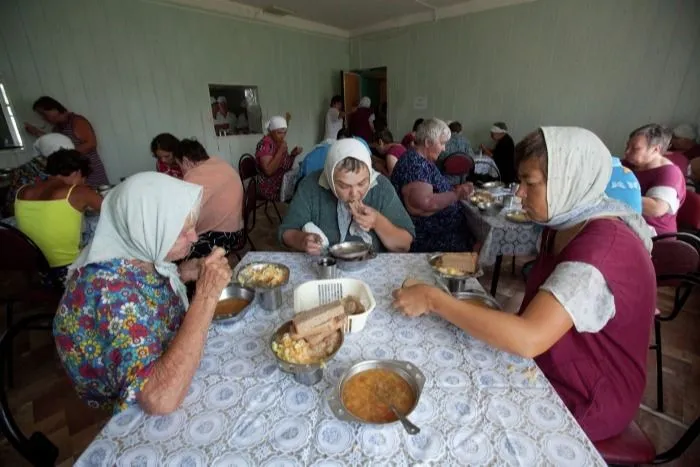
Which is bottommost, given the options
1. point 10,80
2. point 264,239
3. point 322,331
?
point 264,239

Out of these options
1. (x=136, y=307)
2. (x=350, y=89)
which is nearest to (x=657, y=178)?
(x=136, y=307)

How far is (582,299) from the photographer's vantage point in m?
0.88

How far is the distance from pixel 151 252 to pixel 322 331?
2.07 ft

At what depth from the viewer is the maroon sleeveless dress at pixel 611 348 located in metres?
0.94

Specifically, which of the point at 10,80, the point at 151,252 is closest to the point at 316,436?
the point at 151,252

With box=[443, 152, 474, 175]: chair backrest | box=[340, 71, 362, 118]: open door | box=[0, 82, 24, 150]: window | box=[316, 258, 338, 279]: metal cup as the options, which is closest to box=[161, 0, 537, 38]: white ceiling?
box=[340, 71, 362, 118]: open door

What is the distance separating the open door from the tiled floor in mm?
7194

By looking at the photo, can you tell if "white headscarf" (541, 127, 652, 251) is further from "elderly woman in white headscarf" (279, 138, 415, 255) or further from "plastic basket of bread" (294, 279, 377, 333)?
"elderly woman in white headscarf" (279, 138, 415, 255)

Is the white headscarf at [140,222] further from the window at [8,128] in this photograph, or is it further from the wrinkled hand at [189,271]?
the window at [8,128]

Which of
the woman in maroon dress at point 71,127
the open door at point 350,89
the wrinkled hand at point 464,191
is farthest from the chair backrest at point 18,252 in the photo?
the open door at point 350,89

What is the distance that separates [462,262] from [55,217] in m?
2.60

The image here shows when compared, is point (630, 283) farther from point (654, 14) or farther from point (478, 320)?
point (654, 14)

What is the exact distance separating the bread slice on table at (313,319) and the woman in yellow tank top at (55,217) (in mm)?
2110

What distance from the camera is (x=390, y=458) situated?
28.9 inches
